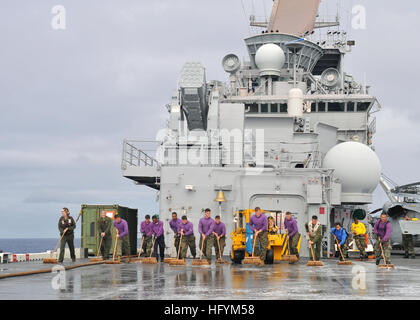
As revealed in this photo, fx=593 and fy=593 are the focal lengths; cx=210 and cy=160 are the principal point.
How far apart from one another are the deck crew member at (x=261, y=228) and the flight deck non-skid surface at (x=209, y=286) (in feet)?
10.4

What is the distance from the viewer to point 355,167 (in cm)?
2523

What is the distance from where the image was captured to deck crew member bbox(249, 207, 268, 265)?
1823 centimetres

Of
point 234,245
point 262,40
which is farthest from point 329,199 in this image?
point 262,40

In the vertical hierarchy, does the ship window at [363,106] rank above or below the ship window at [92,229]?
above

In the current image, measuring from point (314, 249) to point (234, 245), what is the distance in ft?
8.81

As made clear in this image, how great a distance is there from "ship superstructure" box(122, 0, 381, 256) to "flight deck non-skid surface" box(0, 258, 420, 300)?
722 centimetres

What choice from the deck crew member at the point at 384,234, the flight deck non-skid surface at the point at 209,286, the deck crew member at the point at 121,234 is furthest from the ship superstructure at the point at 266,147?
the flight deck non-skid surface at the point at 209,286

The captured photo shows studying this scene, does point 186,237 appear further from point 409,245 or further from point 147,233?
point 409,245

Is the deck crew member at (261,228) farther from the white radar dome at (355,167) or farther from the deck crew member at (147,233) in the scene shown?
the white radar dome at (355,167)

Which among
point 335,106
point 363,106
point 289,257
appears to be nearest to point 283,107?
point 335,106

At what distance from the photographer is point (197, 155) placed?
24.5m

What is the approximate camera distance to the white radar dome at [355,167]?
82.8 ft

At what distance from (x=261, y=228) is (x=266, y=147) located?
10.8 meters

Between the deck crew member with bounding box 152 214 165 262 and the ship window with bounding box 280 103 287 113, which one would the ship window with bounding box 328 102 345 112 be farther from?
the deck crew member with bounding box 152 214 165 262
